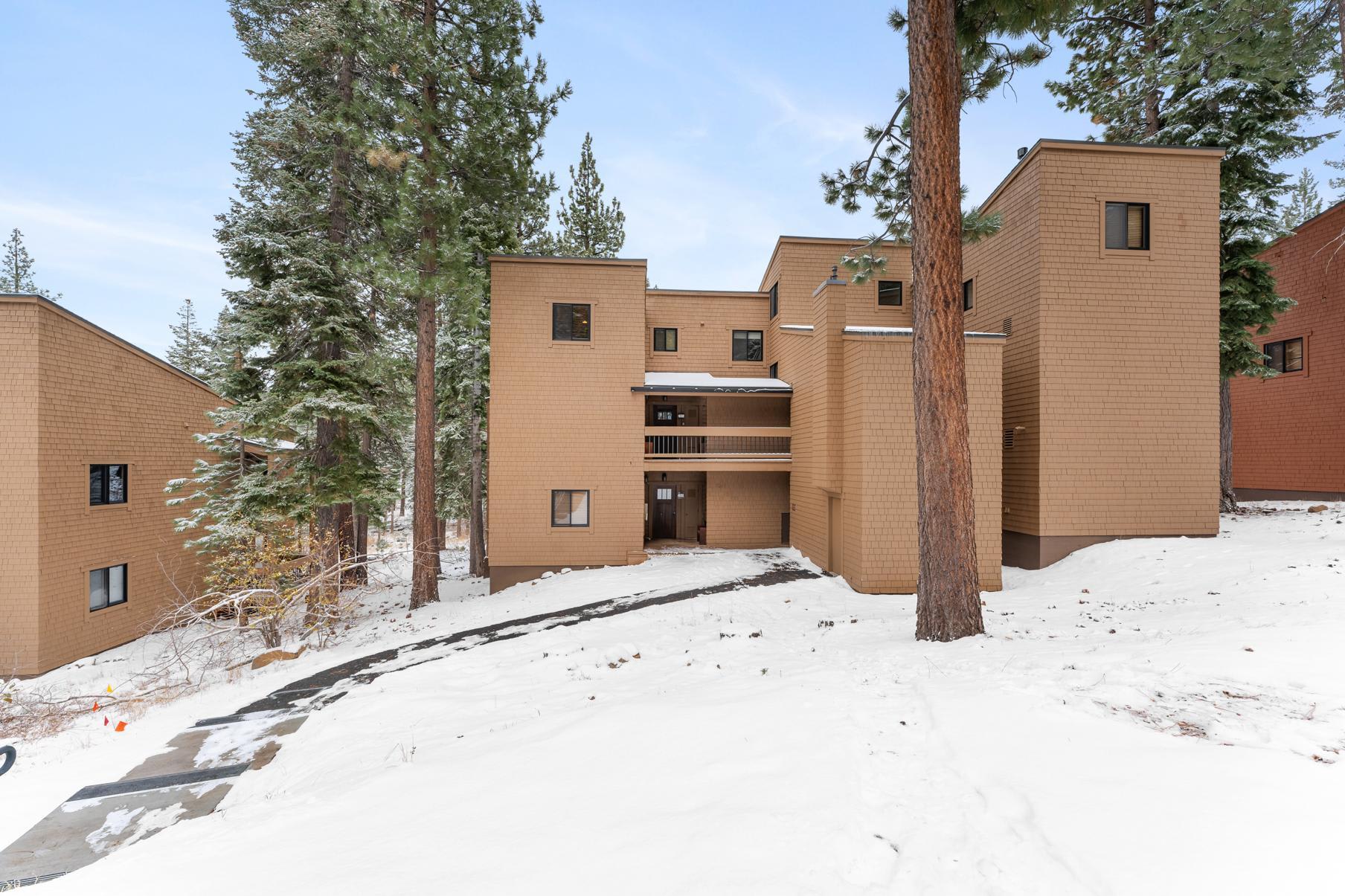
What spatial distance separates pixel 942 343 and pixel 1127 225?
9509mm

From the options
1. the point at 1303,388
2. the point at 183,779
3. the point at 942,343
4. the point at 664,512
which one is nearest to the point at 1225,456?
the point at 1303,388

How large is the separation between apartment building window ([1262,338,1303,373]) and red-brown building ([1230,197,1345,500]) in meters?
0.02

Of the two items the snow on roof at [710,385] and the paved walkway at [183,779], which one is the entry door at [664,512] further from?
the paved walkway at [183,779]

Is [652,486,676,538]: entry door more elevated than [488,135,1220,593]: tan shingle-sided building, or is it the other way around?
[488,135,1220,593]: tan shingle-sided building

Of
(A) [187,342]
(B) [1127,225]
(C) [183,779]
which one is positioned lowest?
(C) [183,779]

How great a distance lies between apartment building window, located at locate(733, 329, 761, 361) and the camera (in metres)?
18.8

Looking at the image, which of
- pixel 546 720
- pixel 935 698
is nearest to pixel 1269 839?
pixel 935 698

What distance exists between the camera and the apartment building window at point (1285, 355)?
15984 mm

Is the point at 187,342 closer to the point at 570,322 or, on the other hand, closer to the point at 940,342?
the point at 570,322

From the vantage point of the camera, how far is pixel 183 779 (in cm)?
517

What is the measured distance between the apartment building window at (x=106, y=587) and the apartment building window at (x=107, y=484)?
5.36 feet

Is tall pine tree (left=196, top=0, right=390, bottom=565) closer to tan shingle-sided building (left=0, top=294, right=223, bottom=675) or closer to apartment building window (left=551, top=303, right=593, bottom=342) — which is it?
tan shingle-sided building (left=0, top=294, right=223, bottom=675)

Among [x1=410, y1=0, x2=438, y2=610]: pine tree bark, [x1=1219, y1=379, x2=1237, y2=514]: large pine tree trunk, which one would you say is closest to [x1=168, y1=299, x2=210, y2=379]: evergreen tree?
[x1=410, y1=0, x2=438, y2=610]: pine tree bark

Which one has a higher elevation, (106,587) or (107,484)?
(107,484)
